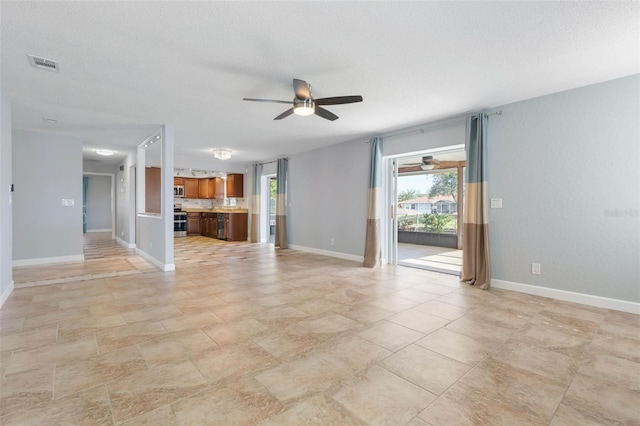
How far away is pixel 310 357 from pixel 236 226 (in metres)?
7.91

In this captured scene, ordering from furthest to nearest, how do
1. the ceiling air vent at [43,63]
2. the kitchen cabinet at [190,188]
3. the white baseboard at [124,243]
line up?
the kitchen cabinet at [190,188], the white baseboard at [124,243], the ceiling air vent at [43,63]

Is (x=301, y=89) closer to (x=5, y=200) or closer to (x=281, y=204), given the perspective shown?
(x=5, y=200)

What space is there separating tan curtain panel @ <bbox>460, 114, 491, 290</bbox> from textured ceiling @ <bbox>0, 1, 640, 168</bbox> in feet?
1.24

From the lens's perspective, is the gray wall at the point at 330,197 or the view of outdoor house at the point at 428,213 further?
the view of outdoor house at the point at 428,213

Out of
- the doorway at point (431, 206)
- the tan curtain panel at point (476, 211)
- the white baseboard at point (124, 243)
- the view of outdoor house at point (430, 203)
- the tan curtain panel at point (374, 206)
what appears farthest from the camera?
the view of outdoor house at point (430, 203)

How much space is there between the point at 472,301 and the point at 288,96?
11.0ft

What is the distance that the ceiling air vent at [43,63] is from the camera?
287 cm

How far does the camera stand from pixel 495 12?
2199 mm

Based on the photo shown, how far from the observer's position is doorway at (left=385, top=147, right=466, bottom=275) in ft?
25.7

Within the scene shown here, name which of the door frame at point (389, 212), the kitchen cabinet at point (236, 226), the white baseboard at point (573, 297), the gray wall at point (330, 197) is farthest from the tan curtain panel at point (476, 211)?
the kitchen cabinet at point (236, 226)

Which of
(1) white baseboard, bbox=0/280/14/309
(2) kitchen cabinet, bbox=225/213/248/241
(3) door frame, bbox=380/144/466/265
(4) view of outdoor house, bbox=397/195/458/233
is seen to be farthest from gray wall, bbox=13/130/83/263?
(4) view of outdoor house, bbox=397/195/458/233

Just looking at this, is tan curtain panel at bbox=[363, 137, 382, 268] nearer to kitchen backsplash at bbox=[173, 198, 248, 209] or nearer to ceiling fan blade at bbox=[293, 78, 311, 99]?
ceiling fan blade at bbox=[293, 78, 311, 99]

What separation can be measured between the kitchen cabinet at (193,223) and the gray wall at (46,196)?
17.0ft

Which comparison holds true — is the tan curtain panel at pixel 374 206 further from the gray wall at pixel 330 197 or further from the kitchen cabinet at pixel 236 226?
the kitchen cabinet at pixel 236 226
